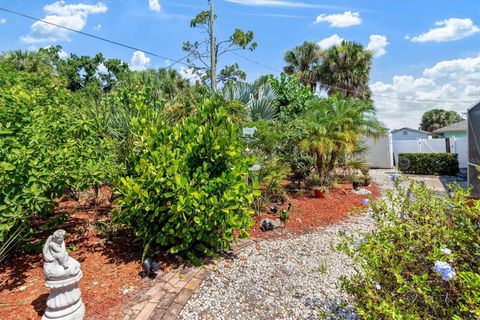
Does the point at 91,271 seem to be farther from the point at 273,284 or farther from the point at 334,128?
the point at 334,128

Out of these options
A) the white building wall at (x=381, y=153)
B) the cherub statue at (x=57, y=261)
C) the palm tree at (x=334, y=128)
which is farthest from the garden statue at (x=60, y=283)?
the white building wall at (x=381, y=153)

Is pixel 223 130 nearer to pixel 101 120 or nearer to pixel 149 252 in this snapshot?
pixel 149 252

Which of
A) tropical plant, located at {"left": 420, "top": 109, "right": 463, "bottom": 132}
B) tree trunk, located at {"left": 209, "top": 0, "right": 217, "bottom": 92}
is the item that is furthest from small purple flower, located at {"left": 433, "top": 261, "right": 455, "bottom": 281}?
tropical plant, located at {"left": 420, "top": 109, "right": 463, "bottom": 132}

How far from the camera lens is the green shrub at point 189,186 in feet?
10.1

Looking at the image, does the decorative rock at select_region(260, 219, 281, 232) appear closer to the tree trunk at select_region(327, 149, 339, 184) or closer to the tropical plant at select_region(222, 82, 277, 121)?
the tree trunk at select_region(327, 149, 339, 184)

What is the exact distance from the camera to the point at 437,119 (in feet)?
138

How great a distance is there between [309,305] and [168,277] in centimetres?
153

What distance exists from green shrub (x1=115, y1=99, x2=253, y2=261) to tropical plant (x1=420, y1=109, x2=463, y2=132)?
4805cm

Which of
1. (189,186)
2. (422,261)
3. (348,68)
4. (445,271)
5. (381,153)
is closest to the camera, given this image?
(445,271)

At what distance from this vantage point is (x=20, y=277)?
295cm

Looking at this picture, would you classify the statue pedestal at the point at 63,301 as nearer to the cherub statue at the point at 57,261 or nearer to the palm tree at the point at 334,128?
the cherub statue at the point at 57,261

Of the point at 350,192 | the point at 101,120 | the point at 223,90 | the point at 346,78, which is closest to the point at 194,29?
the point at 223,90

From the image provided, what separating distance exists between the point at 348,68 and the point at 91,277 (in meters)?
20.1

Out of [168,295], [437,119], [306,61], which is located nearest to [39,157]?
[168,295]
